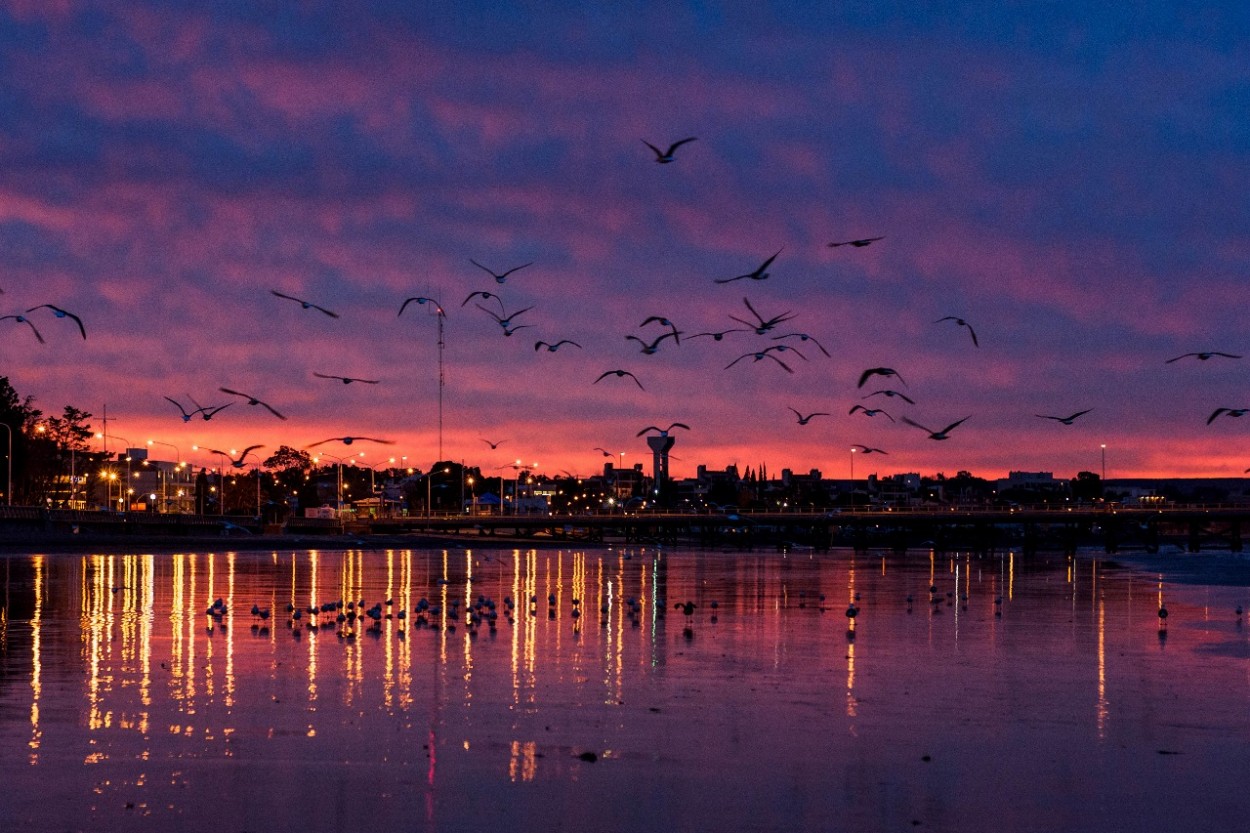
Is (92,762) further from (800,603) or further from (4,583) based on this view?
(4,583)

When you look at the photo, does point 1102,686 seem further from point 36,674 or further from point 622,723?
point 36,674

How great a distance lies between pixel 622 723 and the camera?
17500mm

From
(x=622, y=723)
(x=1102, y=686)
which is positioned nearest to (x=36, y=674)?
(x=622, y=723)

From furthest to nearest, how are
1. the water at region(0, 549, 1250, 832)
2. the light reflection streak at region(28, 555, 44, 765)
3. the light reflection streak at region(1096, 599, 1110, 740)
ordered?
the light reflection streak at region(1096, 599, 1110, 740) < the light reflection streak at region(28, 555, 44, 765) < the water at region(0, 549, 1250, 832)

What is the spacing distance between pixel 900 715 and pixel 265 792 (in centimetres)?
844

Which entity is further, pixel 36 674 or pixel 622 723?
pixel 36 674

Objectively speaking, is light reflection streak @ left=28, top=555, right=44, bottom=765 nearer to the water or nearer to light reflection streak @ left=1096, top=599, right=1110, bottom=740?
the water


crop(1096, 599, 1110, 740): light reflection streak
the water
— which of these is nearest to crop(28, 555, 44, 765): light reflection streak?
the water

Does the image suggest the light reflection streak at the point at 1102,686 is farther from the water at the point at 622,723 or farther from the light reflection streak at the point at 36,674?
the light reflection streak at the point at 36,674

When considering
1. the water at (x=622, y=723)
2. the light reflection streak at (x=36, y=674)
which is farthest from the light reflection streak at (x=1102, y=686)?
the light reflection streak at (x=36, y=674)

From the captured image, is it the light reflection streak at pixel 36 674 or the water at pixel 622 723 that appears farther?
the light reflection streak at pixel 36 674

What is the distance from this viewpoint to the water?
12.9m

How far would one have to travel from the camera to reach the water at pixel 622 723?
1292 cm

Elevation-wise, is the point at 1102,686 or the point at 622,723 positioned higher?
the point at 622,723
